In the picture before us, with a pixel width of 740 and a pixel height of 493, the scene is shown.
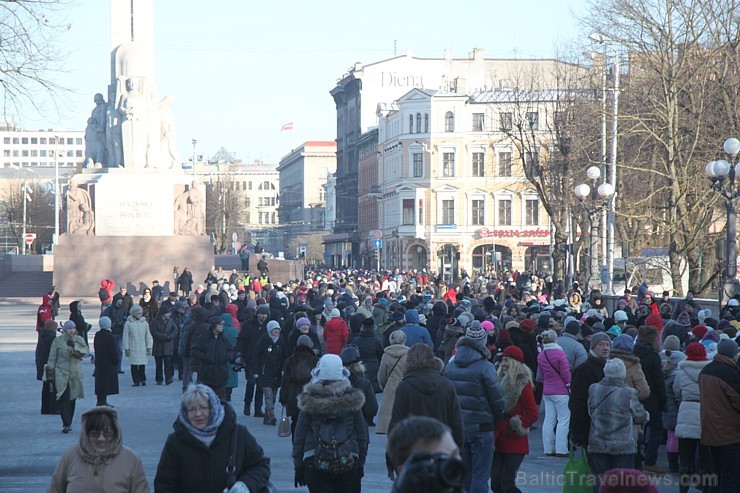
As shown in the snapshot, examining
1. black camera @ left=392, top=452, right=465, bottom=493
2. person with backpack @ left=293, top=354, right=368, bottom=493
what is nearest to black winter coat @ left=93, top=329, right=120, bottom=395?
person with backpack @ left=293, top=354, right=368, bottom=493

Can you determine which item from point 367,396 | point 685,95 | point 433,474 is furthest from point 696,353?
point 685,95

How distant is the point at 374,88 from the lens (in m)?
103

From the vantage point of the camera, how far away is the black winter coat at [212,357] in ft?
50.1

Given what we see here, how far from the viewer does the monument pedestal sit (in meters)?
47.2

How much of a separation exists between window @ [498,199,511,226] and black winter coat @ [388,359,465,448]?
2823 inches

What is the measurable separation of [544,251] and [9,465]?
225 feet

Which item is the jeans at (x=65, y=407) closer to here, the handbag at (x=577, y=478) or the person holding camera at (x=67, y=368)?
the person holding camera at (x=67, y=368)

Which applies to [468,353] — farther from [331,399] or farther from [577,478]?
[331,399]

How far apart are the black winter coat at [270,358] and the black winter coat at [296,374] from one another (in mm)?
3516

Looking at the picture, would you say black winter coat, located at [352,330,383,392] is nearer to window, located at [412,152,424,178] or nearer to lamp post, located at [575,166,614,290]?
lamp post, located at [575,166,614,290]

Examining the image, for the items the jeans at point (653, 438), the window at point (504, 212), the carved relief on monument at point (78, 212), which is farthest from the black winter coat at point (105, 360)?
the window at point (504, 212)

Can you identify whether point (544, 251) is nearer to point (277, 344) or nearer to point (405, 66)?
point (405, 66)

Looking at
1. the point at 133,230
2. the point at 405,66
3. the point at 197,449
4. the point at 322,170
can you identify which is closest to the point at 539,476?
the point at 197,449

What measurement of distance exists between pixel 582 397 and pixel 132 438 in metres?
6.86
